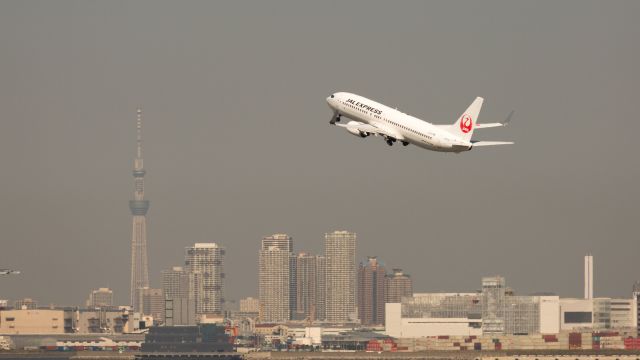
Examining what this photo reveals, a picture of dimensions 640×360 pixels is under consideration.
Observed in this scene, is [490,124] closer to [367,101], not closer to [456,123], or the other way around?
[456,123]

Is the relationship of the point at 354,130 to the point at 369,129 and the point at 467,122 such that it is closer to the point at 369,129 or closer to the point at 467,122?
the point at 369,129

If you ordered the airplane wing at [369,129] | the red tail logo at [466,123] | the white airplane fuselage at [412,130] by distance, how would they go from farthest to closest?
the airplane wing at [369,129] → the red tail logo at [466,123] → the white airplane fuselage at [412,130]

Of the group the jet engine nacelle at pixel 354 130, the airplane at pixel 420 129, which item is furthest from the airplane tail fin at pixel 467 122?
the jet engine nacelle at pixel 354 130

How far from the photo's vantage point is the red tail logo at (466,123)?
18800cm

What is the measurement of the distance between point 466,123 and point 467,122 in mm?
192

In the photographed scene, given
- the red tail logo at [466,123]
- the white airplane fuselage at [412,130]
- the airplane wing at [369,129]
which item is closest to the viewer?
the white airplane fuselage at [412,130]

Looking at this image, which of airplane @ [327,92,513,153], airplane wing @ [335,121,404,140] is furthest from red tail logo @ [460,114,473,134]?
airplane wing @ [335,121,404,140]

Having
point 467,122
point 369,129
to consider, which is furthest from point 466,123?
point 369,129

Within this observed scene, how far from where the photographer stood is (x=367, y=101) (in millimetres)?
199750

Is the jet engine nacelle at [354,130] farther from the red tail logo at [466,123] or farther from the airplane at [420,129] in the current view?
the red tail logo at [466,123]

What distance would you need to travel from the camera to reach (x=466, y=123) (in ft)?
618

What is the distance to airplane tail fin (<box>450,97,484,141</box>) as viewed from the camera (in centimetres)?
18775

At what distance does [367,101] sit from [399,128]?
37.5 feet

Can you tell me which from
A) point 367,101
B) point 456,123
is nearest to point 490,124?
point 456,123
